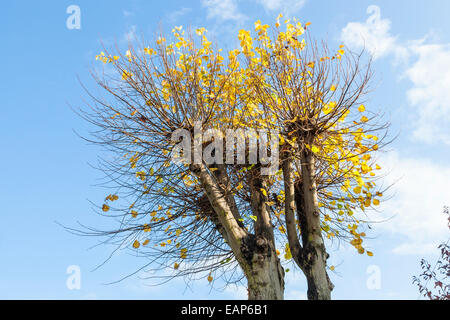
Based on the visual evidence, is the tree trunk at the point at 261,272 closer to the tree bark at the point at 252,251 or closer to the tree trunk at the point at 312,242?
the tree bark at the point at 252,251

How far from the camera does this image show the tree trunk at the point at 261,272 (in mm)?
5648

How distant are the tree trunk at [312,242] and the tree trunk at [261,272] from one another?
19.2 inches

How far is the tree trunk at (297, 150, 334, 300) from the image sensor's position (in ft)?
19.1

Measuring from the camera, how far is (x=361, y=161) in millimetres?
6508

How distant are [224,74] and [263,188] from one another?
6.89 feet

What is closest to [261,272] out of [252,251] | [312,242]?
[252,251]

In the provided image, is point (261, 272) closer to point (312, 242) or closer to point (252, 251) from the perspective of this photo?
point (252, 251)

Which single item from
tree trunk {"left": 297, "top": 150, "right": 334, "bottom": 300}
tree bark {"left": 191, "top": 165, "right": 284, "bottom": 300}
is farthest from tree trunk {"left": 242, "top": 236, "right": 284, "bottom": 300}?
tree trunk {"left": 297, "top": 150, "right": 334, "bottom": 300}

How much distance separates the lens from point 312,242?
6.09 meters

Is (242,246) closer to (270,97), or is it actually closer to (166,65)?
(270,97)

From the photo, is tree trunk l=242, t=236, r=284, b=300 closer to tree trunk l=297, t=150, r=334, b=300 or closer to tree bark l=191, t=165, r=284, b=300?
tree bark l=191, t=165, r=284, b=300
